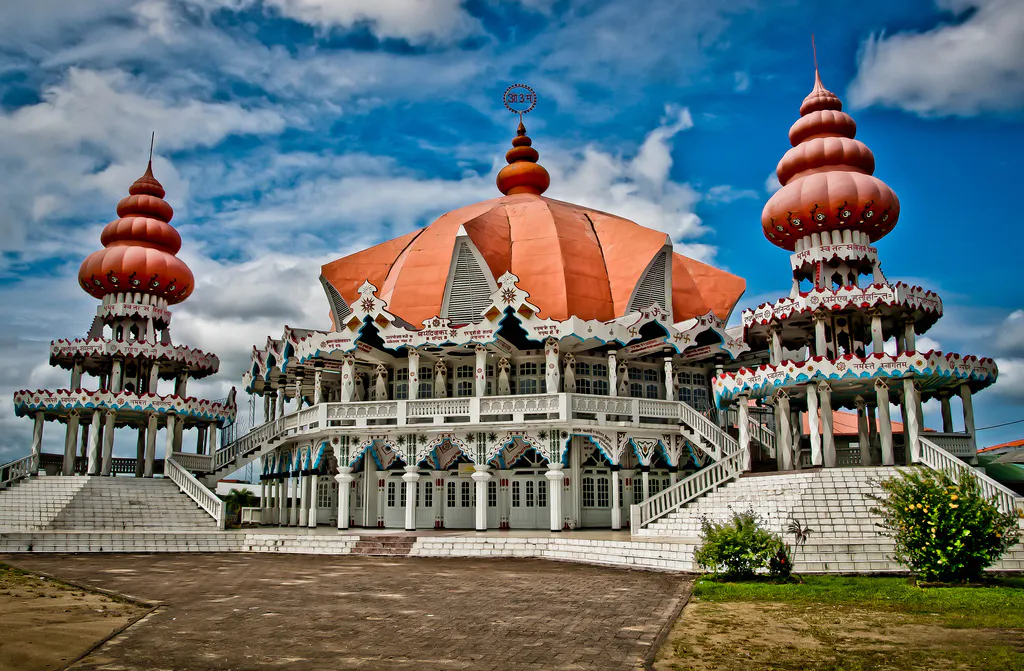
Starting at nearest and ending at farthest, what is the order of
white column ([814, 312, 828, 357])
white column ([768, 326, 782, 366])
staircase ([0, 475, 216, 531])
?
white column ([814, 312, 828, 357]), white column ([768, 326, 782, 366]), staircase ([0, 475, 216, 531])

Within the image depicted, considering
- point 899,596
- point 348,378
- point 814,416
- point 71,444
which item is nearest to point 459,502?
point 348,378

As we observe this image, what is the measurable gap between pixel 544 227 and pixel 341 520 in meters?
14.7

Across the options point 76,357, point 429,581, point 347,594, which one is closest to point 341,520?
point 429,581

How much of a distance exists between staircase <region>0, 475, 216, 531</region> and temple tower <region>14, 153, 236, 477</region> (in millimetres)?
2483

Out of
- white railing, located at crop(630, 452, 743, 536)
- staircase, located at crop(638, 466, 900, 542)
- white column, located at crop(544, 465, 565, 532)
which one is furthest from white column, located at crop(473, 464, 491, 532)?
staircase, located at crop(638, 466, 900, 542)

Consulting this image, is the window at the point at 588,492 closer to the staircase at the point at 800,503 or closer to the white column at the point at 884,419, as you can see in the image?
the staircase at the point at 800,503

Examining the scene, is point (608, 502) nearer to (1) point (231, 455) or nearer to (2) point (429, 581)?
(2) point (429, 581)

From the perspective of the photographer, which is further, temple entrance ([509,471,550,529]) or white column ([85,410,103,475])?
white column ([85,410,103,475])

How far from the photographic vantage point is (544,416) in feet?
95.3

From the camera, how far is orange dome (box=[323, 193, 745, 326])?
3347 cm

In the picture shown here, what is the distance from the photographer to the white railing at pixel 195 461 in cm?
3772

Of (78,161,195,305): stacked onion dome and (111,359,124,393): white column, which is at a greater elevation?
(78,161,195,305): stacked onion dome

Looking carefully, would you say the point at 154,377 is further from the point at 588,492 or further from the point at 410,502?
the point at 588,492

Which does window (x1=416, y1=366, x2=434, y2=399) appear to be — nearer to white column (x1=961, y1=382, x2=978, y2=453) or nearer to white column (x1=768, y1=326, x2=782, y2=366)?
white column (x1=768, y1=326, x2=782, y2=366)
